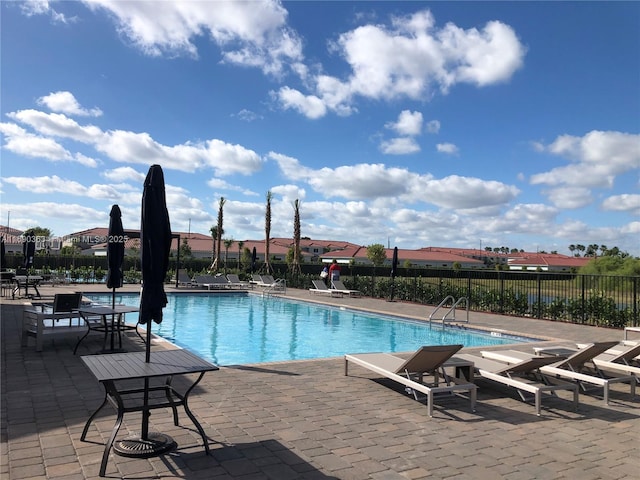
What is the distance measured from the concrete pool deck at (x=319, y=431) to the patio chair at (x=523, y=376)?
19 cm

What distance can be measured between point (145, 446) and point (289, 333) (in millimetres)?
9093

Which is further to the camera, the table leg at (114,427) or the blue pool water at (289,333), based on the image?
the blue pool water at (289,333)

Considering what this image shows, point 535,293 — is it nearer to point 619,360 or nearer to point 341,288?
point 341,288

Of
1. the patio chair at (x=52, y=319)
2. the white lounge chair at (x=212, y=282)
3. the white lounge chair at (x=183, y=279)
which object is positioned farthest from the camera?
the white lounge chair at (x=183, y=279)

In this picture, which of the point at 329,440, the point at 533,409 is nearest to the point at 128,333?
the point at 329,440

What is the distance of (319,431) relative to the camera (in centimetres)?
427

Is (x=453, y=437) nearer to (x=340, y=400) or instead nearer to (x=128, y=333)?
(x=340, y=400)

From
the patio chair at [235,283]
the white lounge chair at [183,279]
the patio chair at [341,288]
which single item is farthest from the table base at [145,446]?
the white lounge chair at [183,279]

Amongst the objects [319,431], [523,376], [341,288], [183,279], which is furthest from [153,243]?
[183,279]

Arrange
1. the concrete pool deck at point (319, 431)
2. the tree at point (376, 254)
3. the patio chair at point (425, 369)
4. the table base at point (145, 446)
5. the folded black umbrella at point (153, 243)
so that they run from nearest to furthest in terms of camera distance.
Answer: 1. the concrete pool deck at point (319, 431)
2. the table base at point (145, 446)
3. the folded black umbrella at point (153, 243)
4. the patio chair at point (425, 369)
5. the tree at point (376, 254)

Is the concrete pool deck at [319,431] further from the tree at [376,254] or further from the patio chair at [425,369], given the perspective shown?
the tree at [376,254]

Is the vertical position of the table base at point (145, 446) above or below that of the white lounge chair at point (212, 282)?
below

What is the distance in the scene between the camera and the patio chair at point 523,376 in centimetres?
512

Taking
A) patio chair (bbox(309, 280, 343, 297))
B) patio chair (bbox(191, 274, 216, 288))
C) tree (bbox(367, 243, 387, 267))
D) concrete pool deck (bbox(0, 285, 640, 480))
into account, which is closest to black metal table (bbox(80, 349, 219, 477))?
concrete pool deck (bbox(0, 285, 640, 480))
